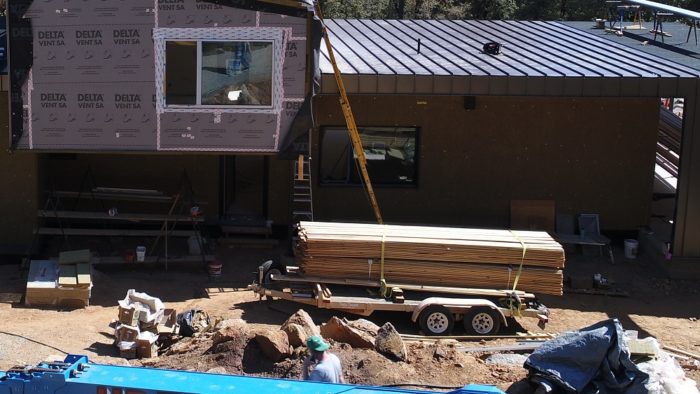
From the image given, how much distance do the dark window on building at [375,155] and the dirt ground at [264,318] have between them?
1.98m

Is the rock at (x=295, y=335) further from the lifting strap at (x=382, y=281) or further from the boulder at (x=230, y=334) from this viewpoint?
the lifting strap at (x=382, y=281)

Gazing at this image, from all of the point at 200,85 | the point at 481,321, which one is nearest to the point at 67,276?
the point at 200,85

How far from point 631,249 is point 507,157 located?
9.29ft

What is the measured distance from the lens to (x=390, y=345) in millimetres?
10148

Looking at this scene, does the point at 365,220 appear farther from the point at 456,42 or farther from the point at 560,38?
the point at 560,38

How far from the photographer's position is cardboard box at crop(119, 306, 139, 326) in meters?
11.1

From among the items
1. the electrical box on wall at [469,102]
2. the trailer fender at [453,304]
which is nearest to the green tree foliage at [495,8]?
the electrical box on wall at [469,102]

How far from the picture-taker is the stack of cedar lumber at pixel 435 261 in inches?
484

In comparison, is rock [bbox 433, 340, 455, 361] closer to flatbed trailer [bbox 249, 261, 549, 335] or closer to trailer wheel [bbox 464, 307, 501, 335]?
flatbed trailer [bbox 249, 261, 549, 335]

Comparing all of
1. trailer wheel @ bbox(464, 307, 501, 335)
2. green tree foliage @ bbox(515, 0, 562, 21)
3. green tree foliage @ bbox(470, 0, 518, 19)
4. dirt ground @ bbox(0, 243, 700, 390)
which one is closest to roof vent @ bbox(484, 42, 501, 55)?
dirt ground @ bbox(0, 243, 700, 390)

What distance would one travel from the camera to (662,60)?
52.4 feet

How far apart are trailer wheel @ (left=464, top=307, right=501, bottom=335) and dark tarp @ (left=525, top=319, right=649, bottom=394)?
9.66 feet

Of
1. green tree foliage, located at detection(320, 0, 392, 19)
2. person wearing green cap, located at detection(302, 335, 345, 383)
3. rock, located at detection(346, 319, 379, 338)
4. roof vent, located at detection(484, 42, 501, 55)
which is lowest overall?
rock, located at detection(346, 319, 379, 338)

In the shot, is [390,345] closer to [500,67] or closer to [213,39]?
[213,39]
